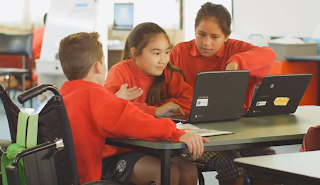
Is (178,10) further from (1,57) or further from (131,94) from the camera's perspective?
(131,94)

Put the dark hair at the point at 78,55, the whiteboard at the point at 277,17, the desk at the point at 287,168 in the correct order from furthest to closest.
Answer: the whiteboard at the point at 277,17 < the dark hair at the point at 78,55 < the desk at the point at 287,168

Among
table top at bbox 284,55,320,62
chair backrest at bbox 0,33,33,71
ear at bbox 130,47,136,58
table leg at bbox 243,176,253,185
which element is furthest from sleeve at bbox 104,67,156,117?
chair backrest at bbox 0,33,33,71

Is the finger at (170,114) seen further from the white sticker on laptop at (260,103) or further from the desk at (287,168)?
the desk at (287,168)

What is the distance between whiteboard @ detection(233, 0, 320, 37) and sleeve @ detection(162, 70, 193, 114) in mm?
2840

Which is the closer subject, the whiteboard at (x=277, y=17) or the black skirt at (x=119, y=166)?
the black skirt at (x=119, y=166)

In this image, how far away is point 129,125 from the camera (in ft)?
5.01

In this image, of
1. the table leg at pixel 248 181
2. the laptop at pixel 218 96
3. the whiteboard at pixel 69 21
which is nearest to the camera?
the table leg at pixel 248 181

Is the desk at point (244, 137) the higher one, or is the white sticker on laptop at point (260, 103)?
the white sticker on laptop at point (260, 103)

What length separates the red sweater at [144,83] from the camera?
82.1 inches

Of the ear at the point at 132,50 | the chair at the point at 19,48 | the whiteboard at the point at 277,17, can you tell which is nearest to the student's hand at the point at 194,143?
the ear at the point at 132,50

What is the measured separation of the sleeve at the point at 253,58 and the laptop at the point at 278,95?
8.0 inches

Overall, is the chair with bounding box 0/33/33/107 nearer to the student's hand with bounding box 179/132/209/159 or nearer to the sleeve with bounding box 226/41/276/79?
the sleeve with bounding box 226/41/276/79

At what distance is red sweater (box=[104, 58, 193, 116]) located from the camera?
2.09 meters

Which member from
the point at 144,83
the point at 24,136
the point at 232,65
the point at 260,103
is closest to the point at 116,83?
the point at 144,83
